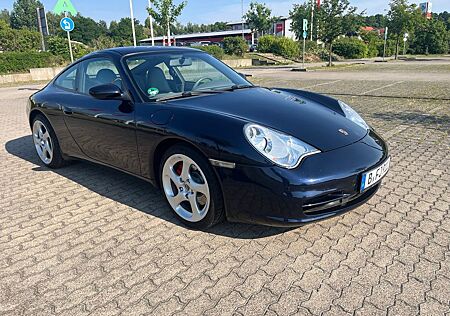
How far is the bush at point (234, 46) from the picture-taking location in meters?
35.6

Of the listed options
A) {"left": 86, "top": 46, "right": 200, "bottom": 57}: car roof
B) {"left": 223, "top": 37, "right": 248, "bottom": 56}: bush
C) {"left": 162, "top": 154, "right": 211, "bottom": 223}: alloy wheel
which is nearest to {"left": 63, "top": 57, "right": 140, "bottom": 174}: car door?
{"left": 86, "top": 46, "right": 200, "bottom": 57}: car roof

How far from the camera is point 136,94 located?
3.14m

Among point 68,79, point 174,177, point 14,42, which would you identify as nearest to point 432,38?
point 14,42

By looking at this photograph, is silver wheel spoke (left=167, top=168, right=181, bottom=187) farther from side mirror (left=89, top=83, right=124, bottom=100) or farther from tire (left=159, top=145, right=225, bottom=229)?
side mirror (left=89, top=83, right=124, bottom=100)

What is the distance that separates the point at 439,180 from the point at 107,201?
352 centimetres

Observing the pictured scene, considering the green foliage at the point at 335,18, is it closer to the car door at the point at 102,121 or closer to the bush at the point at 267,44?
the bush at the point at 267,44

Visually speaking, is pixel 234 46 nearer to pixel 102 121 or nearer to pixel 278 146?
pixel 102 121

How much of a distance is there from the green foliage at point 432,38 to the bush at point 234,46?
30.9 meters

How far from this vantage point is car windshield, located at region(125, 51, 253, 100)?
10.6 ft

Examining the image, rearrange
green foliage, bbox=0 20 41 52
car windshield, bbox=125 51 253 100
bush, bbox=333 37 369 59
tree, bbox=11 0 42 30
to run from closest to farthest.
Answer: car windshield, bbox=125 51 253 100 < green foliage, bbox=0 20 41 52 < bush, bbox=333 37 369 59 < tree, bbox=11 0 42 30

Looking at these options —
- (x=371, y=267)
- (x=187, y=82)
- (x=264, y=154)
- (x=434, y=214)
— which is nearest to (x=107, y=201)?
(x=187, y=82)

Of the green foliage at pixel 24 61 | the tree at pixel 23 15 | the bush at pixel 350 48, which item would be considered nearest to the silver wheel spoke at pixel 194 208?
the green foliage at pixel 24 61

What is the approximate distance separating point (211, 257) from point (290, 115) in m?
1.28

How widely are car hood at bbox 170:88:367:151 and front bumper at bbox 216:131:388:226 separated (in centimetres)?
17
